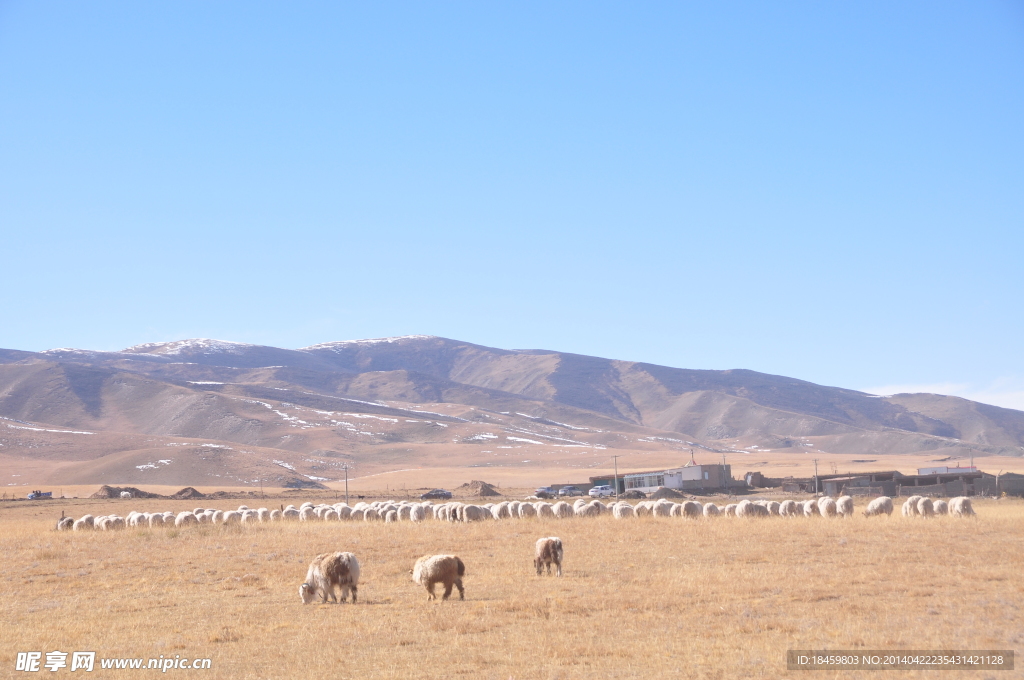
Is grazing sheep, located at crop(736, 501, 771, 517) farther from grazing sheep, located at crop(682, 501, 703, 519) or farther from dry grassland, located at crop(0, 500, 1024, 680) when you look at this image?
dry grassland, located at crop(0, 500, 1024, 680)

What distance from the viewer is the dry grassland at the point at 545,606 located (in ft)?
36.4

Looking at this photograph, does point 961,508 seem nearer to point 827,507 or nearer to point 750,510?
point 827,507

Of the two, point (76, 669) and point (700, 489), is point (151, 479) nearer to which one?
point (700, 489)

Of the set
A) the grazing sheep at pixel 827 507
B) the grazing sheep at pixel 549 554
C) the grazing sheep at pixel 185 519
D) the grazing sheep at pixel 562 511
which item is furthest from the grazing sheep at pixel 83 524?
the grazing sheep at pixel 827 507

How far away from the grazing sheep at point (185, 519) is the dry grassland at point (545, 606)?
1312cm

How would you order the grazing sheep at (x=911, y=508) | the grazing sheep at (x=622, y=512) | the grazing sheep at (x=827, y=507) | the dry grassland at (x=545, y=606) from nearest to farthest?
the dry grassland at (x=545, y=606) < the grazing sheep at (x=911, y=508) < the grazing sheep at (x=827, y=507) < the grazing sheep at (x=622, y=512)

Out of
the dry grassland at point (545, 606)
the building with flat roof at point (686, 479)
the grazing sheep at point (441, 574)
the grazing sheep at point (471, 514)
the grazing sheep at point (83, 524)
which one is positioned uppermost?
the grazing sheep at point (441, 574)

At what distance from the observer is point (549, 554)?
19.1 metres

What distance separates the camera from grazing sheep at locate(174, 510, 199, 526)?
4060 cm

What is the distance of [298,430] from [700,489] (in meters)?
133

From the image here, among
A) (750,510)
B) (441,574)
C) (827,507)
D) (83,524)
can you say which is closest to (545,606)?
(441,574)

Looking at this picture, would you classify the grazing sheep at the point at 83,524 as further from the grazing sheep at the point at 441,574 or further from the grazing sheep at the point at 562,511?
the grazing sheep at the point at 441,574

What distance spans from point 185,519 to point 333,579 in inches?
1140

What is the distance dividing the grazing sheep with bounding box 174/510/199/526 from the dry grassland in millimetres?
13119
